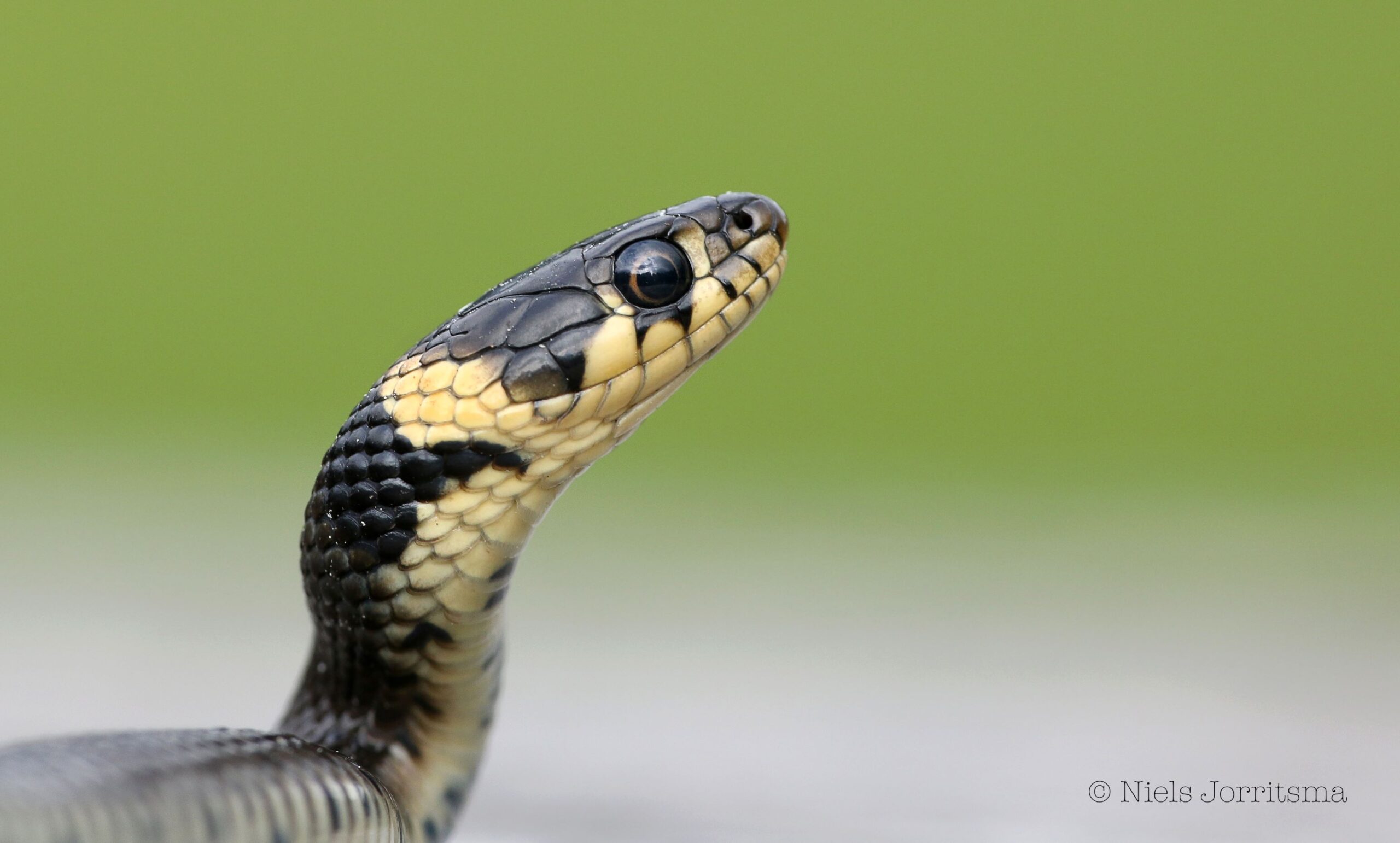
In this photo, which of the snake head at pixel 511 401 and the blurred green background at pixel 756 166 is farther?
the blurred green background at pixel 756 166

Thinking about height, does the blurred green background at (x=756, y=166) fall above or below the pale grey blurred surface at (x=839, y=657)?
above

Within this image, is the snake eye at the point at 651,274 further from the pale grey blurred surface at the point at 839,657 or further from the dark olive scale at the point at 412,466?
the pale grey blurred surface at the point at 839,657

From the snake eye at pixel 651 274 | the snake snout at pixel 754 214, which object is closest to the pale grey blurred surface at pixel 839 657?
the snake eye at pixel 651 274

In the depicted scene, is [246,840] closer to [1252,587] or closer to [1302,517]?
[1252,587]

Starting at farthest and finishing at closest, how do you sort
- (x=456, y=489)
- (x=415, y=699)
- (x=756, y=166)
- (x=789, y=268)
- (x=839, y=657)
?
1. (x=756, y=166)
2. (x=789, y=268)
3. (x=839, y=657)
4. (x=415, y=699)
5. (x=456, y=489)

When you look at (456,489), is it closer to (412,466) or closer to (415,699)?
(412,466)

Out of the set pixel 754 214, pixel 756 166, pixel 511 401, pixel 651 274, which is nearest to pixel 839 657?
pixel 754 214
